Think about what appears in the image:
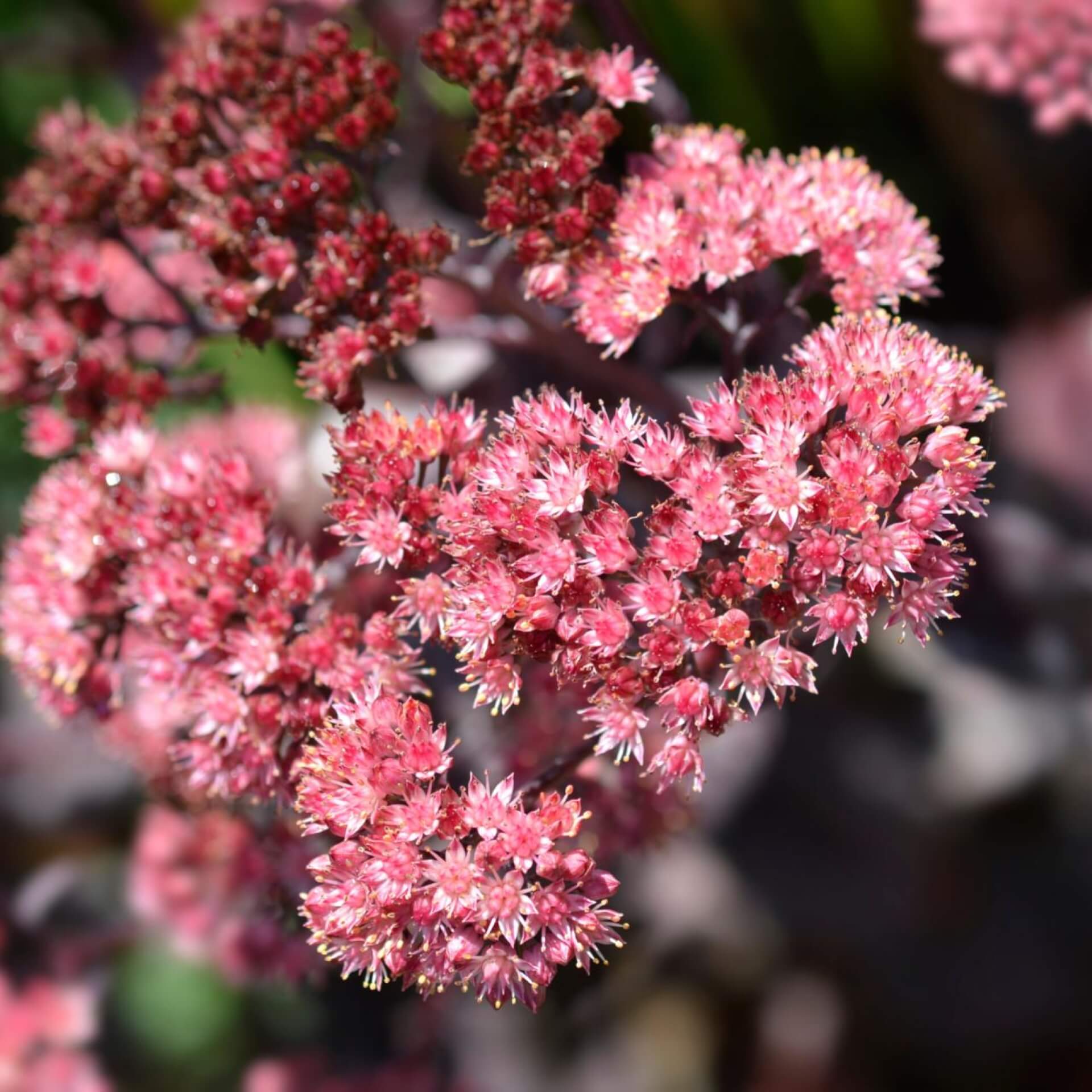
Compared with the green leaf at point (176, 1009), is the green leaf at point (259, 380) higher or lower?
higher

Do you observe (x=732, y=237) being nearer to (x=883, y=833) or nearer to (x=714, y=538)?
(x=714, y=538)

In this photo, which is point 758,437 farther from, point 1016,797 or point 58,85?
point 58,85

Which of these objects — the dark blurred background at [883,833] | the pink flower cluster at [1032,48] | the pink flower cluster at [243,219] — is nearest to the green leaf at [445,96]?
the dark blurred background at [883,833]

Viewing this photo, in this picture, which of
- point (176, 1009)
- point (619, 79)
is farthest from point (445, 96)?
point (176, 1009)

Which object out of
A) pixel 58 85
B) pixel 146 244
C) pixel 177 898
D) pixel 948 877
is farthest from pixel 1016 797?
pixel 58 85

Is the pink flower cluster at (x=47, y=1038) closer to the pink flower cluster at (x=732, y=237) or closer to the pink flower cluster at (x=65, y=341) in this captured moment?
the pink flower cluster at (x=65, y=341)

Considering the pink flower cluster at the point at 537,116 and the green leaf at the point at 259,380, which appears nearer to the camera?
the pink flower cluster at the point at 537,116
